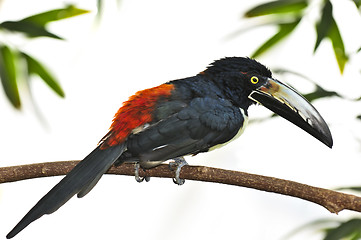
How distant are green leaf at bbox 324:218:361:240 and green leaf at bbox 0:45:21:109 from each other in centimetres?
147

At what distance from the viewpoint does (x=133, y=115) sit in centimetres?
205

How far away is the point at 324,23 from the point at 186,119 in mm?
991

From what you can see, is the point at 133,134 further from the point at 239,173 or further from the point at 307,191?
the point at 307,191

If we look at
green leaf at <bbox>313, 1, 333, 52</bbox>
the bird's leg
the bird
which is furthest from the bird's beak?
green leaf at <bbox>313, 1, 333, 52</bbox>

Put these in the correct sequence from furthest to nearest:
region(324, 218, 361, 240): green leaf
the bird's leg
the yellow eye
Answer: region(324, 218, 361, 240): green leaf → the yellow eye → the bird's leg

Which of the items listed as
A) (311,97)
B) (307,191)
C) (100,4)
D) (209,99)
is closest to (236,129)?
(209,99)

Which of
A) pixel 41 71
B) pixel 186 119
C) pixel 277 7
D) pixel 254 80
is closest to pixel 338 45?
pixel 277 7

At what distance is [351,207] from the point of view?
1824 millimetres

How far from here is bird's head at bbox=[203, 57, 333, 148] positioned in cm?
212

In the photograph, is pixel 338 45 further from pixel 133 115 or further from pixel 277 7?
pixel 133 115

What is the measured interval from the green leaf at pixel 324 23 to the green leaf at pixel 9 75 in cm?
133

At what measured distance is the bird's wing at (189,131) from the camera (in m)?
1.98

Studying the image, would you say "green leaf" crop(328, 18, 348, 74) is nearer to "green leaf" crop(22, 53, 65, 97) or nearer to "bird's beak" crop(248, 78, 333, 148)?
"bird's beak" crop(248, 78, 333, 148)

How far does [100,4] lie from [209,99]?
0.79 meters
